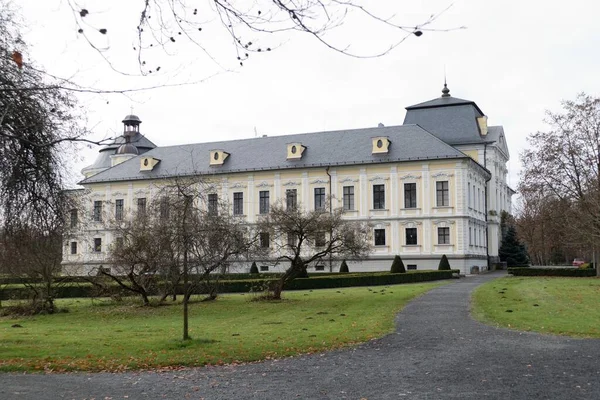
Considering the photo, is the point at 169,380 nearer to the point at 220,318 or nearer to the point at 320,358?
the point at 320,358

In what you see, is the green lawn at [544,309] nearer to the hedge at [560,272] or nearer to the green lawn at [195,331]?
the green lawn at [195,331]

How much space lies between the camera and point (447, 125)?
5753cm

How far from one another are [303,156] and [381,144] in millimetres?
6704

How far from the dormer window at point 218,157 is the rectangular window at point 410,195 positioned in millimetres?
15917

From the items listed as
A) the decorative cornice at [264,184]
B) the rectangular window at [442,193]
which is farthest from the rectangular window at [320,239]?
the decorative cornice at [264,184]

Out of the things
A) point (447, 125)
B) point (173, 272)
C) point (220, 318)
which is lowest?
point (220, 318)

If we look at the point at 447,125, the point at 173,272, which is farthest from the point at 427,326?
the point at 447,125

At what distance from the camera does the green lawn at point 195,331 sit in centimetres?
1209

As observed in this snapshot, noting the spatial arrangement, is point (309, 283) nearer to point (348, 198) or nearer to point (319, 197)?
point (348, 198)

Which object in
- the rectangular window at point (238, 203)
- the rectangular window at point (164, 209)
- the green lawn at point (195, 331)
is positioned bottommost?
the green lawn at point (195, 331)

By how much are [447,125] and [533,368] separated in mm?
49473

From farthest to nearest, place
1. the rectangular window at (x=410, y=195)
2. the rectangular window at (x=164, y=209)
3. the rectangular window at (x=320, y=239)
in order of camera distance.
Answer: the rectangular window at (x=410, y=195) → the rectangular window at (x=320, y=239) → the rectangular window at (x=164, y=209)

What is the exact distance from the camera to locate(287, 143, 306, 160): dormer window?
171 feet

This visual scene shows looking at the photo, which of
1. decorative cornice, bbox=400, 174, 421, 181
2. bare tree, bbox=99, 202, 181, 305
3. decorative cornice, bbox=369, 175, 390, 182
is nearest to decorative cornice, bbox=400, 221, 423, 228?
decorative cornice, bbox=400, 174, 421, 181
